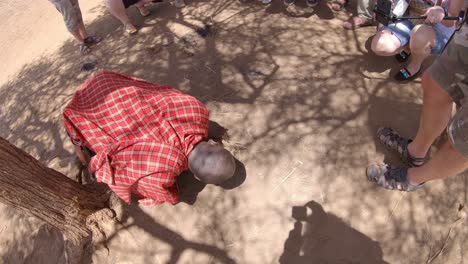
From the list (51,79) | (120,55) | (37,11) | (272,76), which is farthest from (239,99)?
(37,11)

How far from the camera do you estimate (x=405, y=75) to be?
312cm

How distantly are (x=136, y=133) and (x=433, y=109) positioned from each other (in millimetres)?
2170

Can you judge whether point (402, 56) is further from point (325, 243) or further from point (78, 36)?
point (78, 36)

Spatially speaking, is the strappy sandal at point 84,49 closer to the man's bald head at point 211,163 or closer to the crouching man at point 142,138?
the crouching man at point 142,138

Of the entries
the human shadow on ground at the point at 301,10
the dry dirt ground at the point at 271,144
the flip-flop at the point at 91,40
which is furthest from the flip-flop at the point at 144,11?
the human shadow on ground at the point at 301,10

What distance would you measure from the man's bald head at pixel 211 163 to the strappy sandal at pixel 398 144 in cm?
134

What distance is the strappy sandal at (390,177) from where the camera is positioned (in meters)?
2.47

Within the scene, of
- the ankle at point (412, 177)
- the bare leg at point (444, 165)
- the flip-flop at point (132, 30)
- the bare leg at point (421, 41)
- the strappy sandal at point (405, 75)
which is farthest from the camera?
the flip-flop at point (132, 30)

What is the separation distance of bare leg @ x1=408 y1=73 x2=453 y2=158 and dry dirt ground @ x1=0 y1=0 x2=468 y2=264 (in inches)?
20.7

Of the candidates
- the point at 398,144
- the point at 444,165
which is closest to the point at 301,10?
the point at 398,144

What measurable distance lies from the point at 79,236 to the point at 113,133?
0.93 metres

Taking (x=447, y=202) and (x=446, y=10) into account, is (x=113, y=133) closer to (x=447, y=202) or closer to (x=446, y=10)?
(x=447, y=202)

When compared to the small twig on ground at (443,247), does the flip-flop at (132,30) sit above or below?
above

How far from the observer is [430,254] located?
2369mm
